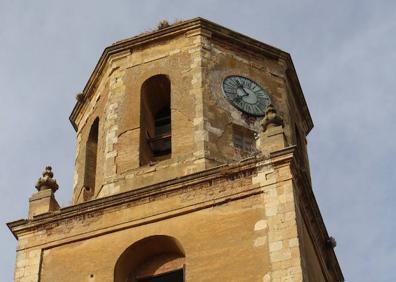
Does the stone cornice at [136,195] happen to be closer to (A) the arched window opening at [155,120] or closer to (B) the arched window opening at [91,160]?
(A) the arched window opening at [155,120]

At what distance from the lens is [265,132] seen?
20.1m

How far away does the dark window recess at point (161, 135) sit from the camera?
21.4m

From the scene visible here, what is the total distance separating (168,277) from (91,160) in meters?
3.84

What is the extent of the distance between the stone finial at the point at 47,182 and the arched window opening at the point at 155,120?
5.40ft

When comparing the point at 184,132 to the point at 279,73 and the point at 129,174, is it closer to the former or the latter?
the point at 129,174

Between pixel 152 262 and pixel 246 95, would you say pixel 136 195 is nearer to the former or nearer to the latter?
pixel 152 262

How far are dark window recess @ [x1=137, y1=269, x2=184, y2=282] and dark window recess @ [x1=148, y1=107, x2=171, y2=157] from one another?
2.59m

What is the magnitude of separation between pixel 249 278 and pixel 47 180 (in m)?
4.76

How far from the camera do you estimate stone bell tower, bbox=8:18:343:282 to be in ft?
62.0

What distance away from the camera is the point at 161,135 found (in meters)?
21.7

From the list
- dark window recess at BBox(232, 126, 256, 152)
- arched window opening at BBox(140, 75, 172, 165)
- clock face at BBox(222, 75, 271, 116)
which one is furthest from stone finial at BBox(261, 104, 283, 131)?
arched window opening at BBox(140, 75, 172, 165)

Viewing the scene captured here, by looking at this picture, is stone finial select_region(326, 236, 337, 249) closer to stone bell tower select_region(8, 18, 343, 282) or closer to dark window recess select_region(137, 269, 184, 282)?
stone bell tower select_region(8, 18, 343, 282)

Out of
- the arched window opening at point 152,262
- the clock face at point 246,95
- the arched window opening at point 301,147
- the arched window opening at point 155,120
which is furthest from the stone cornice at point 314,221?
the arched window opening at point 155,120

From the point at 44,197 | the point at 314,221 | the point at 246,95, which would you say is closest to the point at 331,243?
the point at 314,221
